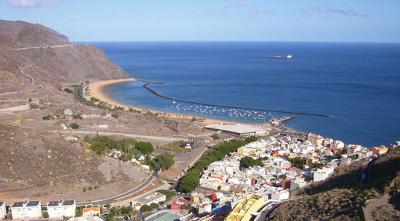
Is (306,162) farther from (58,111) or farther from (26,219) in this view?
(58,111)

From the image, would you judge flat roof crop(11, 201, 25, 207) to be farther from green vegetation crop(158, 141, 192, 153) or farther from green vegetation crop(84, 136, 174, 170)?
green vegetation crop(158, 141, 192, 153)

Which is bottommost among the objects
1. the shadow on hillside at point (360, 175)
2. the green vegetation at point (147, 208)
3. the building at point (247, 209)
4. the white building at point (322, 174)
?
the green vegetation at point (147, 208)

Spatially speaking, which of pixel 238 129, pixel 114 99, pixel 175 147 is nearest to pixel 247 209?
pixel 175 147

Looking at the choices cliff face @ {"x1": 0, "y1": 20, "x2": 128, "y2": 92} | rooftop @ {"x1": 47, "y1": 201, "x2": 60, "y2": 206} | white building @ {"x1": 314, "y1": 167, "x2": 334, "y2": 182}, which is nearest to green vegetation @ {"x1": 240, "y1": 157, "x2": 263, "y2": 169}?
white building @ {"x1": 314, "y1": 167, "x2": 334, "y2": 182}

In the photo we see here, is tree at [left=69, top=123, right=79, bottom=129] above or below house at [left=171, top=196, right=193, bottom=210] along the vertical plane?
above

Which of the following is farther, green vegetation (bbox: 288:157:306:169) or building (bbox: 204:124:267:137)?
building (bbox: 204:124:267:137)

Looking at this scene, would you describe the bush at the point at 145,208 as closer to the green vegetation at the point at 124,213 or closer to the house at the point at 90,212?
the green vegetation at the point at 124,213

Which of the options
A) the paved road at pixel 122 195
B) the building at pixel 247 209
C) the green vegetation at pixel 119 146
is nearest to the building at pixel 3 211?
the paved road at pixel 122 195
